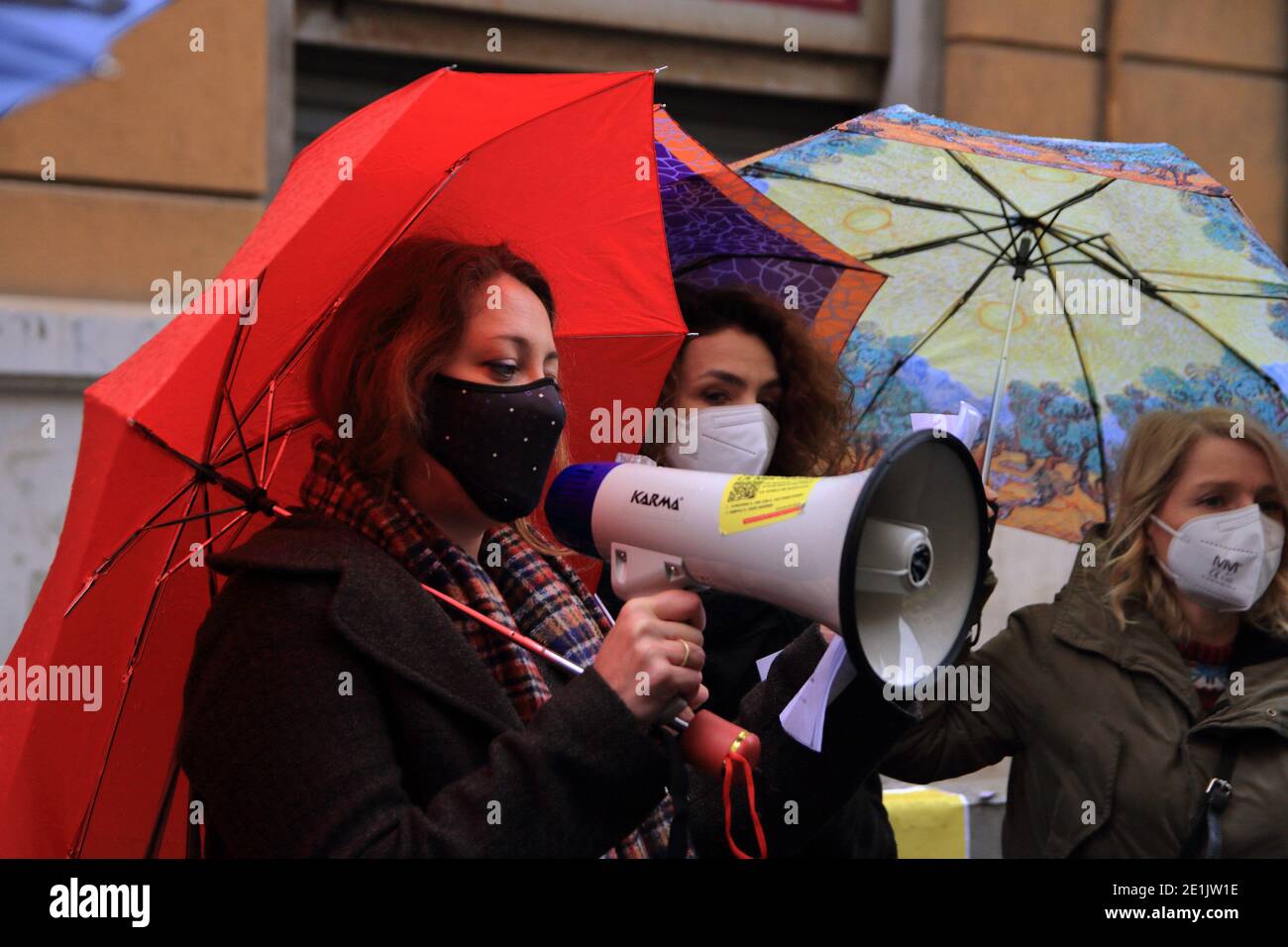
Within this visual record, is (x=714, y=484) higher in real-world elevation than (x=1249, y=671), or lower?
higher

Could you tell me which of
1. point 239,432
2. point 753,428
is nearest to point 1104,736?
point 753,428

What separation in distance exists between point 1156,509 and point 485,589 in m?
1.72

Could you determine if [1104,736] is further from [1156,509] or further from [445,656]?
[445,656]

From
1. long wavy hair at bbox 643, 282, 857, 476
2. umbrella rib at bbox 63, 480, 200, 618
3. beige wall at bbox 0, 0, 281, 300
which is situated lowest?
umbrella rib at bbox 63, 480, 200, 618

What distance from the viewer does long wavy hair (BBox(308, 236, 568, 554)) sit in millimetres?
1992

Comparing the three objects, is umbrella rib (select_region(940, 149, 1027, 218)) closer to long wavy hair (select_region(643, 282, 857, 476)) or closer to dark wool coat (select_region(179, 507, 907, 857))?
long wavy hair (select_region(643, 282, 857, 476))

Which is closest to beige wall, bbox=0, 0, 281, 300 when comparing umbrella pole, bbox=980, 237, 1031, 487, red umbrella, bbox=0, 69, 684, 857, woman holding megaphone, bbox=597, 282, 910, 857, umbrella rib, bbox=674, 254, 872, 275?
umbrella rib, bbox=674, 254, 872, 275

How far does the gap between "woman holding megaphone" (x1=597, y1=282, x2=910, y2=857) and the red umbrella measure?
56 centimetres

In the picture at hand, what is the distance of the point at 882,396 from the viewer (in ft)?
11.0

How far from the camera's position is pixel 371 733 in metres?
1.75
